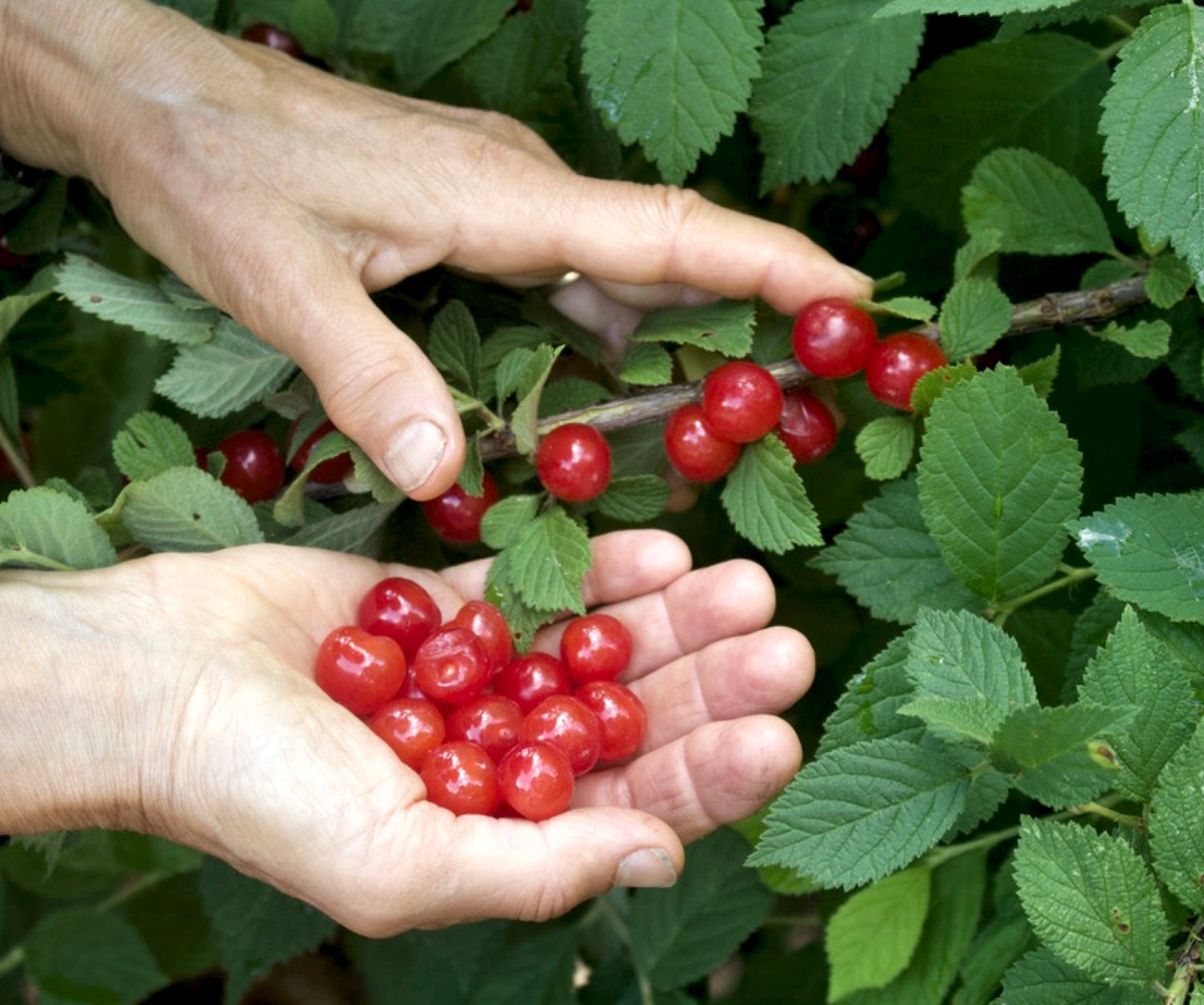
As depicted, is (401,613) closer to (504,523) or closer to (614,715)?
(504,523)

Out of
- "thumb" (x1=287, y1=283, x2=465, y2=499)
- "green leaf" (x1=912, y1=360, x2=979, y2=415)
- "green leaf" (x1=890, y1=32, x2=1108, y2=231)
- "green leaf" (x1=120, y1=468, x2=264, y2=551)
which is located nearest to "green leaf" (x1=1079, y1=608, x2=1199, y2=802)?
"green leaf" (x1=912, y1=360, x2=979, y2=415)

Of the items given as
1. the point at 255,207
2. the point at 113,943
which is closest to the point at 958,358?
the point at 255,207

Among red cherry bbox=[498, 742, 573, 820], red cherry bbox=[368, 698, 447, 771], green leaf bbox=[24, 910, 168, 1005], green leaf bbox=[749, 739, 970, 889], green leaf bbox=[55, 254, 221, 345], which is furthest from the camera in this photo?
green leaf bbox=[24, 910, 168, 1005]

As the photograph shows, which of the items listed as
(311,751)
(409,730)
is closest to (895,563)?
(409,730)

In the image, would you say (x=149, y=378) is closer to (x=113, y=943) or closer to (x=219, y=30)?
(x=219, y=30)

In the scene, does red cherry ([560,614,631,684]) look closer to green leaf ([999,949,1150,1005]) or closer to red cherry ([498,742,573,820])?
red cherry ([498,742,573,820])

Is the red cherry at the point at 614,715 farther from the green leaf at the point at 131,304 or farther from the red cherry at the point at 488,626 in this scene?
the green leaf at the point at 131,304
